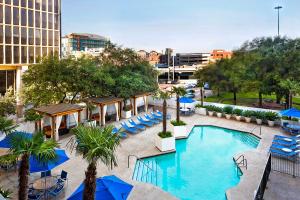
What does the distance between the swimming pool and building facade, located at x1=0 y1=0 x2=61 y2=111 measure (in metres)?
26.0

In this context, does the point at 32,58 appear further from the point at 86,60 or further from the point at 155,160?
the point at 155,160

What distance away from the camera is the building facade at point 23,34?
1396 inches

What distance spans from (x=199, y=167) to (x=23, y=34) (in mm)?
35016

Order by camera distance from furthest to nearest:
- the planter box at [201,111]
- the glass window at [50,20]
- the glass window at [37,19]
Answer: the glass window at [50,20] → the glass window at [37,19] → the planter box at [201,111]

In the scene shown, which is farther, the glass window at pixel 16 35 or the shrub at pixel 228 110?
the glass window at pixel 16 35

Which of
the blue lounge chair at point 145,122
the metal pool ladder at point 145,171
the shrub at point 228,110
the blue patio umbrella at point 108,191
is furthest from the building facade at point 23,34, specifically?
the blue patio umbrella at point 108,191

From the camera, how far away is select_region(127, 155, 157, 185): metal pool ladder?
13.3 m

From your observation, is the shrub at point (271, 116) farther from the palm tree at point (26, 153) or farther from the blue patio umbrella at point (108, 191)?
the palm tree at point (26, 153)

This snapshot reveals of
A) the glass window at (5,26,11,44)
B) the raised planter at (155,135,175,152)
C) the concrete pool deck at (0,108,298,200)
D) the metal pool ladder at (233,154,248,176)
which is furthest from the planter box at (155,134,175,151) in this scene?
the glass window at (5,26,11,44)

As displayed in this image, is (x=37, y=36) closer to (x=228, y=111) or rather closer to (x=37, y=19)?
(x=37, y=19)

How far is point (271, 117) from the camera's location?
894 inches

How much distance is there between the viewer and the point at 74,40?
490ft

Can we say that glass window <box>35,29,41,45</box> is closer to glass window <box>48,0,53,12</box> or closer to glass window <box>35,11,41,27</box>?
glass window <box>35,11,41,27</box>

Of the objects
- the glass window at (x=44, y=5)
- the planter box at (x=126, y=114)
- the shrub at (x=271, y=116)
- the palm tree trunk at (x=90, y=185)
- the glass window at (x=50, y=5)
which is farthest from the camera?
the glass window at (x=50, y=5)
